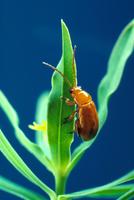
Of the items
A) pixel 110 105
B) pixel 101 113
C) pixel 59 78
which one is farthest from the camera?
pixel 110 105

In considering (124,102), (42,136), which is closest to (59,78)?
(42,136)

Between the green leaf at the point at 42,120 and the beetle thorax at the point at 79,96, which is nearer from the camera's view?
the beetle thorax at the point at 79,96

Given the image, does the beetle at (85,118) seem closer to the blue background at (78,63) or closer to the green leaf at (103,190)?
the green leaf at (103,190)

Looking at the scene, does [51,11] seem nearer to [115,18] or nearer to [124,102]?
[115,18]

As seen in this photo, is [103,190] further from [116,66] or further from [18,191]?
[116,66]

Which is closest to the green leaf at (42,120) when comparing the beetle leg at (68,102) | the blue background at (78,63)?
the beetle leg at (68,102)

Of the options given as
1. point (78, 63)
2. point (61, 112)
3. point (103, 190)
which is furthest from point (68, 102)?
point (78, 63)
